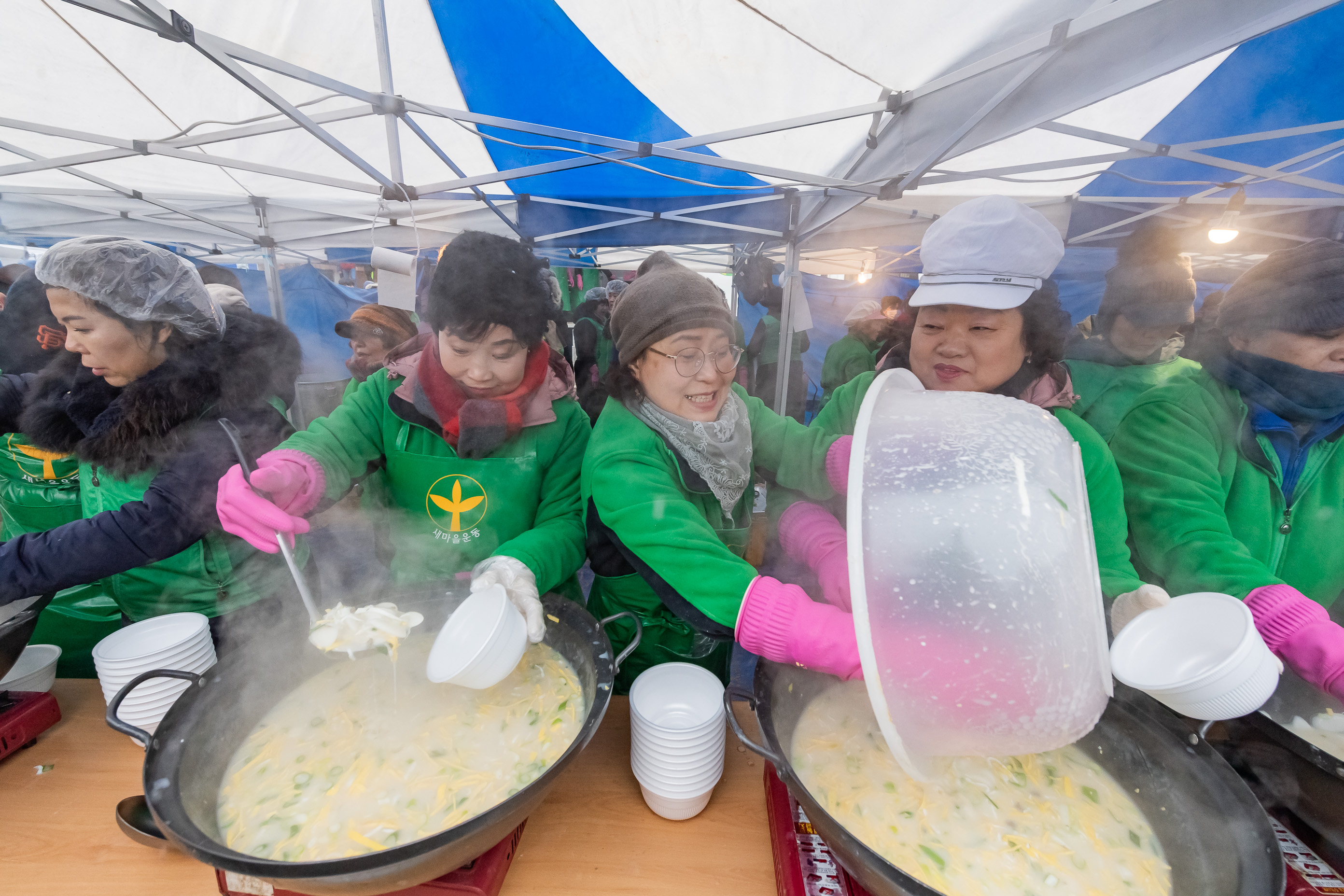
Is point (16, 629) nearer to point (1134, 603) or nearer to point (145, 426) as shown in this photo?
point (145, 426)

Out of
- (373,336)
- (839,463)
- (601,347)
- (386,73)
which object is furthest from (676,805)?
(373,336)

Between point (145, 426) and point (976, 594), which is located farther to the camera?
point (145, 426)

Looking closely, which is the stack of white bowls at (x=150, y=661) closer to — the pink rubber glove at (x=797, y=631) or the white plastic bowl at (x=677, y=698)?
the white plastic bowl at (x=677, y=698)

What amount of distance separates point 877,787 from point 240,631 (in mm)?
2030

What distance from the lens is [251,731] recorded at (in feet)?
5.09

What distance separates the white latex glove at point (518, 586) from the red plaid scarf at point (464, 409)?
1.37 ft

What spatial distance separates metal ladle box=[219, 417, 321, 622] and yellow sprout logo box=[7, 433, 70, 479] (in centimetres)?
77

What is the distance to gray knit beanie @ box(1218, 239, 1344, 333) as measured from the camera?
141 cm

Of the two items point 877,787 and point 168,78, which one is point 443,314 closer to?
point 877,787

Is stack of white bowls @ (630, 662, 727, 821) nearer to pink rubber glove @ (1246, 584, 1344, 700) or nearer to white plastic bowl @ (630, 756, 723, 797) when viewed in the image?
white plastic bowl @ (630, 756, 723, 797)

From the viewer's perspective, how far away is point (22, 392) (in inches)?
79.1

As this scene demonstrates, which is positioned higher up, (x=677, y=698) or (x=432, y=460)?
Answer: (x=432, y=460)

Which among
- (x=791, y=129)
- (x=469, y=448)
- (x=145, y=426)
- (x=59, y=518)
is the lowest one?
(x=59, y=518)

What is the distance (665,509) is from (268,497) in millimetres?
1152
